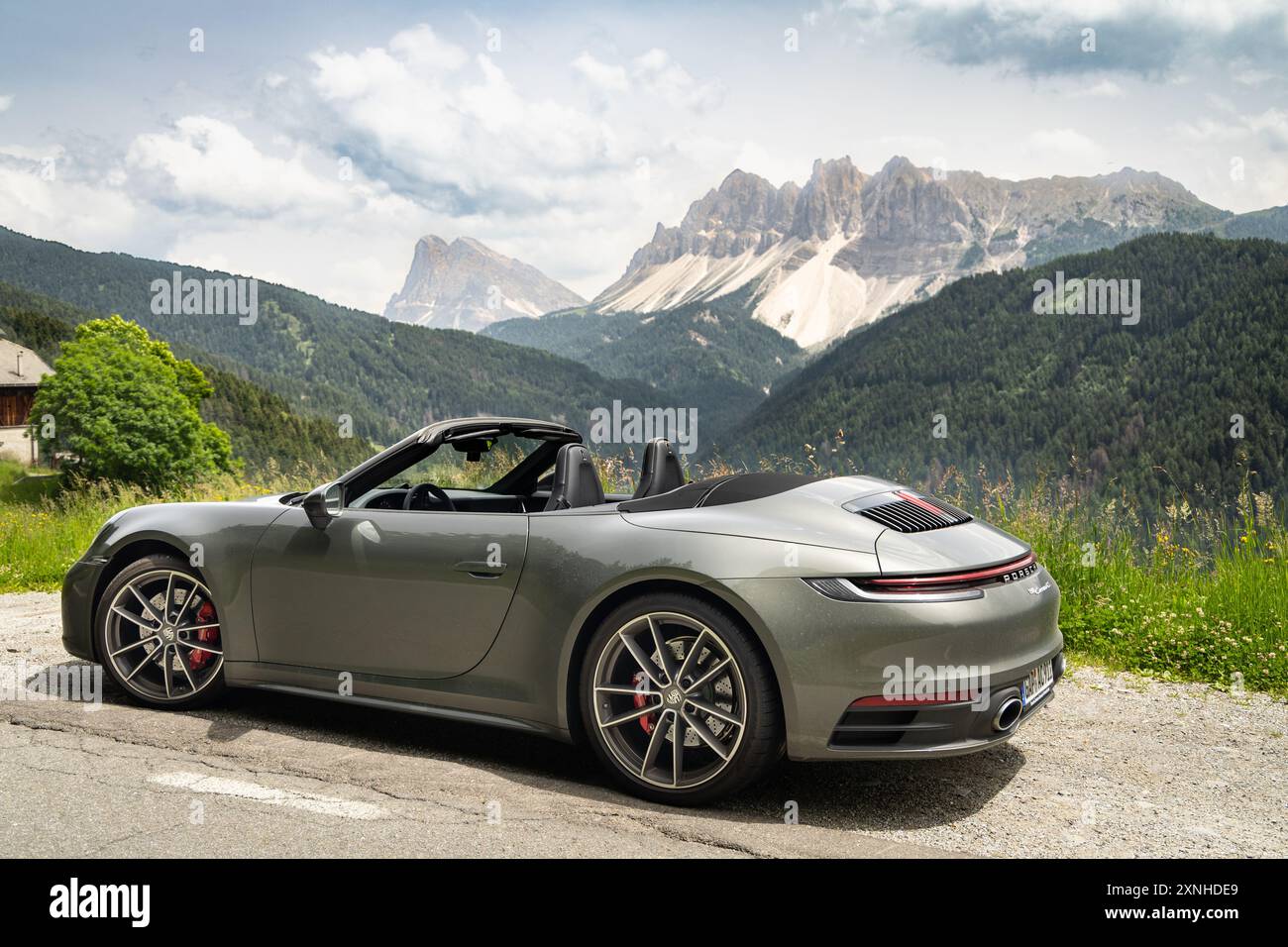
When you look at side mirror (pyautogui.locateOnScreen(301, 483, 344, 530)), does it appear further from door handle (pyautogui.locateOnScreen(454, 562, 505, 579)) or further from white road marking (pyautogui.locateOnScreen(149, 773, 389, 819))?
white road marking (pyautogui.locateOnScreen(149, 773, 389, 819))

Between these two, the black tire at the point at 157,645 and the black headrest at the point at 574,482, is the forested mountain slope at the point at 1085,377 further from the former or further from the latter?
the black tire at the point at 157,645

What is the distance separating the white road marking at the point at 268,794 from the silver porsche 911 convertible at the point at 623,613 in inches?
23.2

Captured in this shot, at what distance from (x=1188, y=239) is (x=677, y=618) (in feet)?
490

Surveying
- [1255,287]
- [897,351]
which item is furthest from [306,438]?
[1255,287]

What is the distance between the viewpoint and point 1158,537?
648 cm

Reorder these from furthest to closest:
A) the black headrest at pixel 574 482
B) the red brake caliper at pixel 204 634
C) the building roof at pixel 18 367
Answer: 1. the building roof at pixel 18 367
2. the red brake caliper at pixel 204 634
3. the black headrest at pixel 574 482

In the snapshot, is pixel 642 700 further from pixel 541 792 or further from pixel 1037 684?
pixel 1037 684

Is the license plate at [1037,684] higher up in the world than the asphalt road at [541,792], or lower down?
higher up

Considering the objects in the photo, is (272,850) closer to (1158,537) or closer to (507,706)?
(507,706)

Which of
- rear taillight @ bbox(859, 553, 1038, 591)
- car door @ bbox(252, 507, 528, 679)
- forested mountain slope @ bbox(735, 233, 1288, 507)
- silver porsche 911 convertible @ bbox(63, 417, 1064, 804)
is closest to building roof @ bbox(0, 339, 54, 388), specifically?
forested mountain slope @ bbox(735, 233, 1288, 507)

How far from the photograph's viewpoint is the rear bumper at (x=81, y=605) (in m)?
4.66

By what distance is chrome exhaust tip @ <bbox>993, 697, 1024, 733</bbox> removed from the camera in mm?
3236

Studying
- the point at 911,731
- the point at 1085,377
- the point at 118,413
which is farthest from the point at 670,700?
the point at 1085,377

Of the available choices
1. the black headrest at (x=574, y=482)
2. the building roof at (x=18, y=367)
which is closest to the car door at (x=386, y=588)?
the black headrest at (x=574, y=482)
